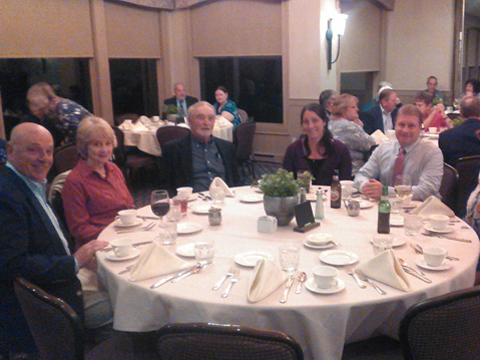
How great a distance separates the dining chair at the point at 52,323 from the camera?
148 centimetres

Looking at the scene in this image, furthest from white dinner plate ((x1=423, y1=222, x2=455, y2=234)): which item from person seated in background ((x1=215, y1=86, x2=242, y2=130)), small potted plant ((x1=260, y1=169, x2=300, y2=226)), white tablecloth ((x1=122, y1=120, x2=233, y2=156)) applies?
person seated in background ((x1=215, y1=86, x2=242, y2=130))

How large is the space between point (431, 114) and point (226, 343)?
5830mm

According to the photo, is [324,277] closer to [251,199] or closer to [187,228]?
[187,228]

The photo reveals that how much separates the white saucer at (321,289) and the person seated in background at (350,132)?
3.04 m

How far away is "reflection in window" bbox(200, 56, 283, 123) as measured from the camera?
28.2 feet

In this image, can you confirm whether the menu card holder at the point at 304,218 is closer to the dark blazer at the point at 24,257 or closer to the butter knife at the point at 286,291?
the butter knife at the point at 286,291

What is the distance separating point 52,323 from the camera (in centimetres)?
153

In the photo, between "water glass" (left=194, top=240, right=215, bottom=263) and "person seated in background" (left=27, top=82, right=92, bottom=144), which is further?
"person seated in background" (left=27, top=82, right=92, bottom=144)

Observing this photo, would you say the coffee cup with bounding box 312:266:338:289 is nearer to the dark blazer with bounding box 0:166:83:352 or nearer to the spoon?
the spoon

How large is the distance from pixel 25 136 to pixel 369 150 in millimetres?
3391

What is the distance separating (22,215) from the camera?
1866 mm

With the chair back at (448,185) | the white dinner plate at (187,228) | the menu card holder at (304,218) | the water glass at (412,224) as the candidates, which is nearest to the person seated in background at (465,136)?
the chair back at (448,185)

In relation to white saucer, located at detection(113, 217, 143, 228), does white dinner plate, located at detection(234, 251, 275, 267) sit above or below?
below

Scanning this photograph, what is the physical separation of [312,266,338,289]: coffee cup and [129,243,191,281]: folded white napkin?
549mm
